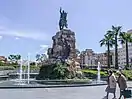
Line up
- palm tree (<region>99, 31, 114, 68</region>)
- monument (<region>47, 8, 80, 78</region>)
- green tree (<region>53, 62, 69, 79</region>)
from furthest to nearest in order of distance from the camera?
1. palm tree (<region>99, 31, 114, 68</region>)
2. monument (<region>47, 8, 80, 78</region>)
3. green tree (<region>53, 62, 69, 79</region>)

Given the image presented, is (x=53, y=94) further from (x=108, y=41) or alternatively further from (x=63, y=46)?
(x=108, y=41)

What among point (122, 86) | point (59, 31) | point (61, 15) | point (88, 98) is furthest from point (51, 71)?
point (122, 86)

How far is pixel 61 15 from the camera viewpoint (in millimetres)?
40500

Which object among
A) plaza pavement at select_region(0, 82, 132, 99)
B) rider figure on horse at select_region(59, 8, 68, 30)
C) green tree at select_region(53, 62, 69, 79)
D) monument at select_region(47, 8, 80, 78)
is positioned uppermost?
rider figure on horse at select_region(59, 8, 68, 30)

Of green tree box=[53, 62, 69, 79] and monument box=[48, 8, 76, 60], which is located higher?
monument box=[48, 8, 76, 60]

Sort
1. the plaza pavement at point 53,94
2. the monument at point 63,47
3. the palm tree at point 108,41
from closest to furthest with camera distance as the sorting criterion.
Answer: the plaza pavement at point 53,94 → the monument at point 63,47 → the palm tree at point 108,41

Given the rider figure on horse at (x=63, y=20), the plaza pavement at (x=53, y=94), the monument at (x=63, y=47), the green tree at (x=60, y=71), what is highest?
the rider figure on horse at (x=63, y=20)

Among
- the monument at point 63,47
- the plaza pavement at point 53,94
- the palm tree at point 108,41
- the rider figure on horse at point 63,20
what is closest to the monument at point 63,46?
the monument at point 63,47

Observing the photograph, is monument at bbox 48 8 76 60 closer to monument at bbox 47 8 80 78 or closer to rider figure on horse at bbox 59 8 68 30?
monument at bbox 47 8 80 78

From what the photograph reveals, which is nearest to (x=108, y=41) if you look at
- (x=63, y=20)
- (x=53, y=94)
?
(x=63, y=20)

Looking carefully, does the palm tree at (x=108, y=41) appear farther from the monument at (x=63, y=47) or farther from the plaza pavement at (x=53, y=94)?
the plaza pavement at (x=53, y=94)

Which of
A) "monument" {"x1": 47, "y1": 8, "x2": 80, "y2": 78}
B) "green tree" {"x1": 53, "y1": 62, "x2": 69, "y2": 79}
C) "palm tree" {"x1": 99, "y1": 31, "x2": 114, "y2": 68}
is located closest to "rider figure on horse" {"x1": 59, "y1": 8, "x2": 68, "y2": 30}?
"monument" {"x1": 47, "y1": 8, "x2": 80, "y2": 78}

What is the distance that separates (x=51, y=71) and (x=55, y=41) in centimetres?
571

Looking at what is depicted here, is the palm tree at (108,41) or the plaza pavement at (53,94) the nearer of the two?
the plaza pavement at (53,94)
